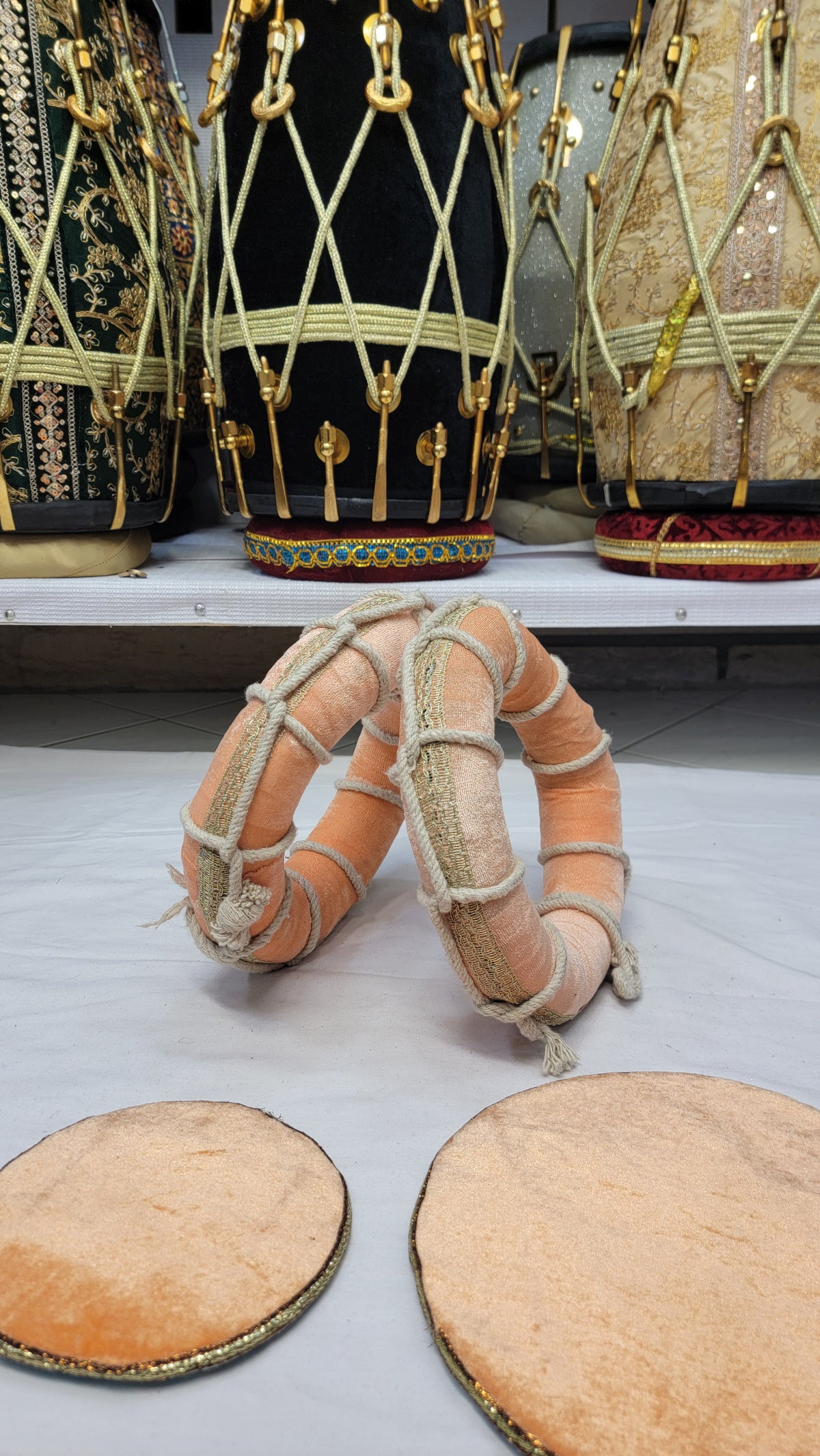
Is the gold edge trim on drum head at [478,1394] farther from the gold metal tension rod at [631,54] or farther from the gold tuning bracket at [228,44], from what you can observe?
the gold metal tension rod at [631,54]

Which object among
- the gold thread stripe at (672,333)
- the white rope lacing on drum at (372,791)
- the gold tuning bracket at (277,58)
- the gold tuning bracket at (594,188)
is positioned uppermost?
the gold tuning bracket at (277,58)

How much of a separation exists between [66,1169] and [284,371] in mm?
833

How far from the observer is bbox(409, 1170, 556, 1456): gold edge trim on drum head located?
0.37 meters

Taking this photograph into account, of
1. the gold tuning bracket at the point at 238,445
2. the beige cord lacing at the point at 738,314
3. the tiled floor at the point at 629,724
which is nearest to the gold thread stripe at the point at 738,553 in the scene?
the beige cord lacing at the point at 738,314

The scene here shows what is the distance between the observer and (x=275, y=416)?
1.08 metres

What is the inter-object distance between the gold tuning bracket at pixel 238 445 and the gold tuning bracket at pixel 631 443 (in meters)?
0.44

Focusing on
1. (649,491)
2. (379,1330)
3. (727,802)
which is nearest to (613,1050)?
(379,1330)

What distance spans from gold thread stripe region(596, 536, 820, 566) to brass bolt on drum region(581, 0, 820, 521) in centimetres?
2

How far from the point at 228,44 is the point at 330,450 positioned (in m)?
0.44

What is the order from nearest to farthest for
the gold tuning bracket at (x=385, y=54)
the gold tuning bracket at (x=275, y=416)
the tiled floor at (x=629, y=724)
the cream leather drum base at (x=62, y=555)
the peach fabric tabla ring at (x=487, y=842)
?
the peach fabric tabla ring at (x=487, y=842) → the gold tuning bracket at (x=385, y=54) → the gold tuning bracket at (x=275, y=416) → the cream leather drum base at (x=62, y=555) → the tiled floor at (x=629, y=724)

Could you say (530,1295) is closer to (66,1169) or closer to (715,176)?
(66,1169)

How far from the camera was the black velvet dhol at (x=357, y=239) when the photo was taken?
98 centimetres

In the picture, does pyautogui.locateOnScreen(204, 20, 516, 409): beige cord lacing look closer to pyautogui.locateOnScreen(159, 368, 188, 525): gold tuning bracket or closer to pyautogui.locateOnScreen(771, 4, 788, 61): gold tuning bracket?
pyautogui.locateOnScreen(159, 368, 188, 525): gold tuning bracket

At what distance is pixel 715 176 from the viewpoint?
104 cm
